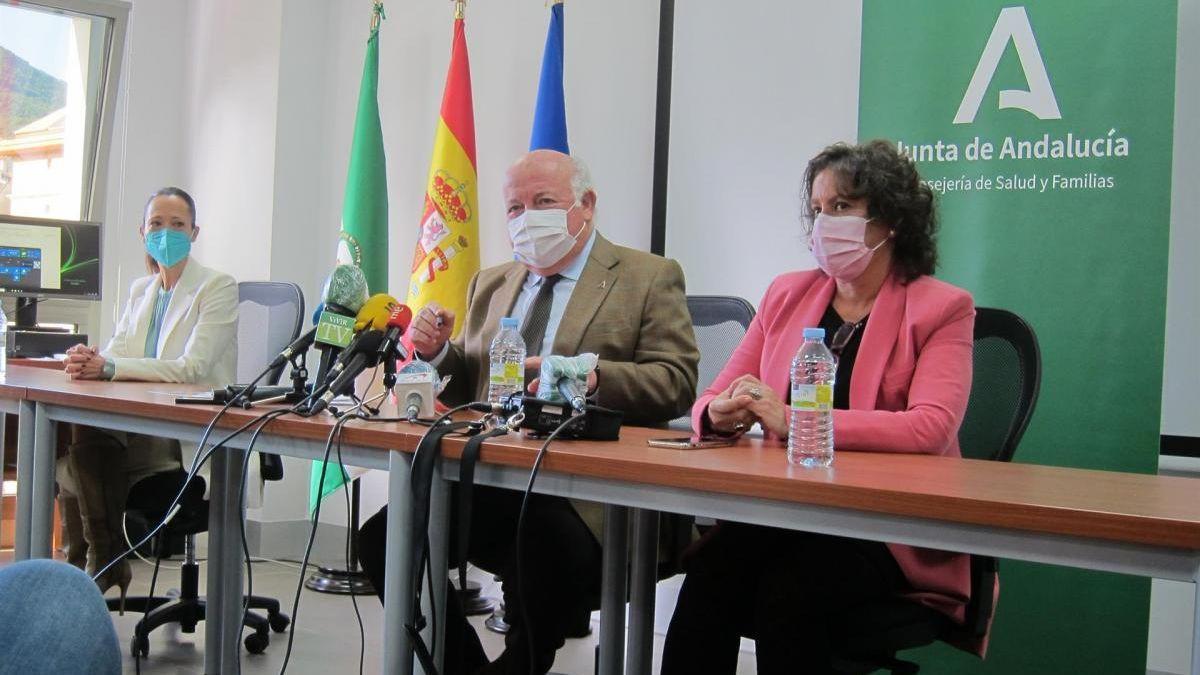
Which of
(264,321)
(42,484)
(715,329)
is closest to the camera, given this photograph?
(42,484)

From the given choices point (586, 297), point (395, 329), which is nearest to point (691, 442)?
point (395, 329)

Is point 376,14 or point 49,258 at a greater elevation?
point 376,14

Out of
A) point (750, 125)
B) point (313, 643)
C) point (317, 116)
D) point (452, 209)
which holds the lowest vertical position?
point (313, 643)

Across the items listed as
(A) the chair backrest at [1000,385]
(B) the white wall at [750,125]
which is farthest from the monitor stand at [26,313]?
(A) the chair backrest at [1000,385]

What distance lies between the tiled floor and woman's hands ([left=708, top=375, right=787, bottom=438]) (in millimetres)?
1486

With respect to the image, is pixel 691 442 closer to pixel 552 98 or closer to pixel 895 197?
pixel 895 197

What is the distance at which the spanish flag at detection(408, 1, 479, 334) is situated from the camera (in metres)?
3.57

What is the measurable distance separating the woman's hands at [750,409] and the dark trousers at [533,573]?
384 mm

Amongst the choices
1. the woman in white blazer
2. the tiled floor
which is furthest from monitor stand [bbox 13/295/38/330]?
the woman in white blazer

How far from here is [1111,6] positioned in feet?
8.16

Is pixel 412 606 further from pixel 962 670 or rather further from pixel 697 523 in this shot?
pixel 962 670

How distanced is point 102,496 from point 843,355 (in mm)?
2093

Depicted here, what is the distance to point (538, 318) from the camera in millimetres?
2291

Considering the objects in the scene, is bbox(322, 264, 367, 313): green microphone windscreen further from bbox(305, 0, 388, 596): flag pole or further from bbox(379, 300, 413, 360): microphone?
bbox(305, 0, 388, 596): flag pole
